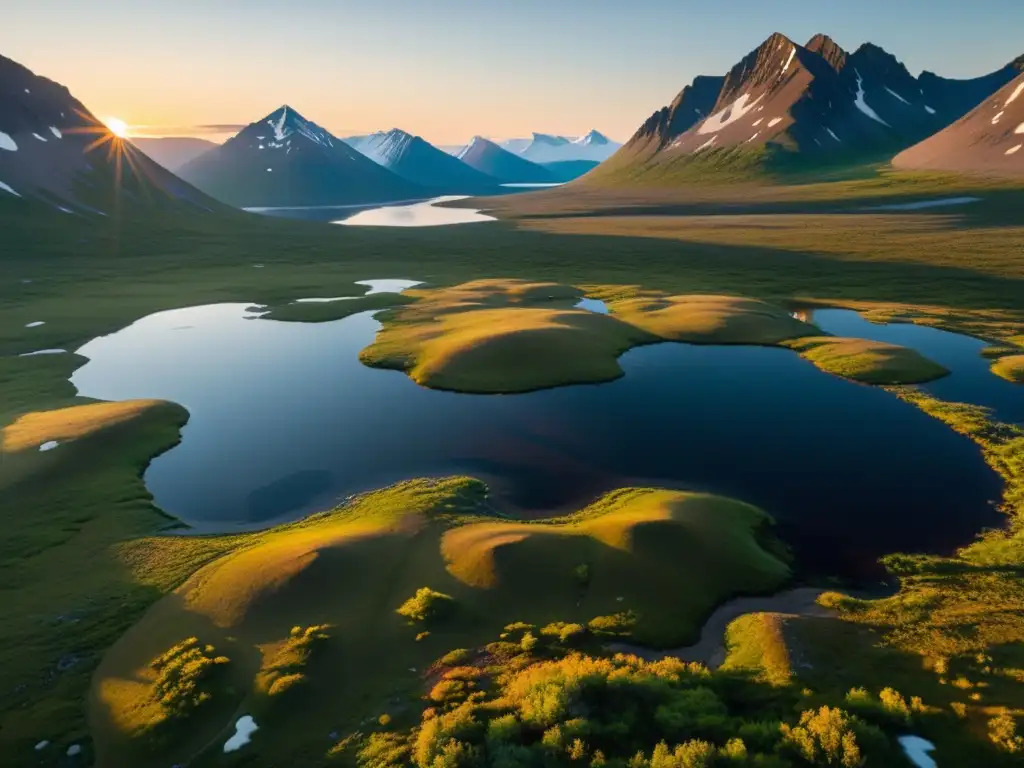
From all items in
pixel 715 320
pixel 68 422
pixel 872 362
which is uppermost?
pixel 715 320

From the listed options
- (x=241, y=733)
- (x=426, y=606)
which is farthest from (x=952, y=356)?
(x=241, y=733)

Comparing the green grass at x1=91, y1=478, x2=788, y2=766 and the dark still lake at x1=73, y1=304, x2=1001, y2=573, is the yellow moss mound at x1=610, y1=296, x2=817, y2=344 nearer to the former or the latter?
the dark still lake at x1=73, y1=304, x2=1001, y2=573

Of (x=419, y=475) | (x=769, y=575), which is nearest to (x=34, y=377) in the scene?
(x=419, y=475)

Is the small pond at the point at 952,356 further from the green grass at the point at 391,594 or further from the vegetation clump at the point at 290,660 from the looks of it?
the vegetation clump at the point at 290,660

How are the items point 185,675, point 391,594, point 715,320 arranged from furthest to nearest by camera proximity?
1. point 715,320
2. point 391,594
3. point 185,675

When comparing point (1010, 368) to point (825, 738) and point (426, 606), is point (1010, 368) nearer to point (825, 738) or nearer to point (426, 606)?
point (825, 738)

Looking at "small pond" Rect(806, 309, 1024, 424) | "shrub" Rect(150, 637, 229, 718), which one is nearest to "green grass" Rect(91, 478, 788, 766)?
"shrub" Rect(150, 637, 229, 718)

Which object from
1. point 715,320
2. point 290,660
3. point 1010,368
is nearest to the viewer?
point 290,660
